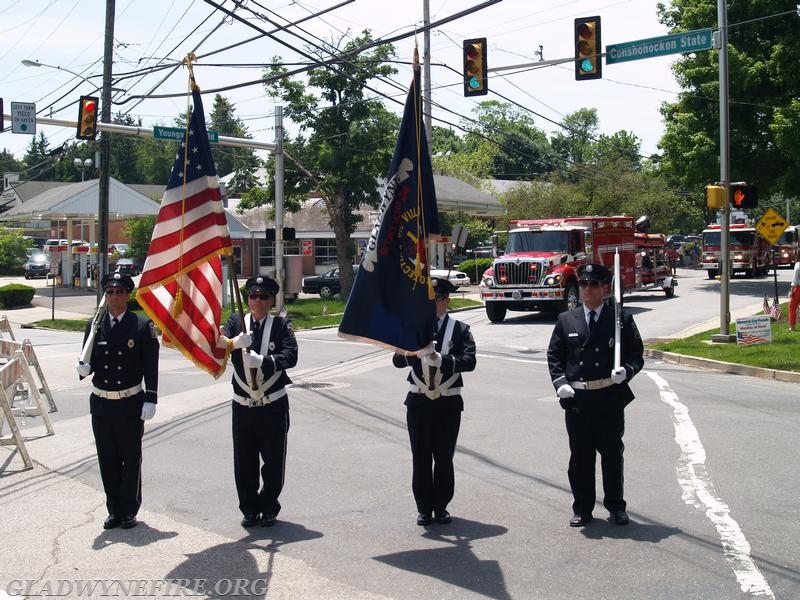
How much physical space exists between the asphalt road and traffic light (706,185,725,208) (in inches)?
197

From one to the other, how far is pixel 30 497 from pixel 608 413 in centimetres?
513

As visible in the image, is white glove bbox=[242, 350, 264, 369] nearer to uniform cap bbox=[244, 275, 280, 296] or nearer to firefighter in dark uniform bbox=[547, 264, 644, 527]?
uniform cap bbox=[244, 275, 280, 296]

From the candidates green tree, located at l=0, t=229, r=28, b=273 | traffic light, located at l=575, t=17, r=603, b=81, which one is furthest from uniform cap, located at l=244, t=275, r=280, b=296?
green tree, located at l=0, t=229, r=28, b=273

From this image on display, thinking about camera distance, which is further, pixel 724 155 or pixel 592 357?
pixel 724 155

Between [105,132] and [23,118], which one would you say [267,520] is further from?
[105,132]

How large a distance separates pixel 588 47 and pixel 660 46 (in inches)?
54.8

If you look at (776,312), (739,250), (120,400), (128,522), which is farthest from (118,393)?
(739,250)

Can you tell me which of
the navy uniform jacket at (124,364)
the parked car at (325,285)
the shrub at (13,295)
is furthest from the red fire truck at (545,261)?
the shrub at (13,295)

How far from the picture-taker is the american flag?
22.6 ft

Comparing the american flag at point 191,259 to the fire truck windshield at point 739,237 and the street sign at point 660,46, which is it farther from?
the fire truck windshield at point 739,237

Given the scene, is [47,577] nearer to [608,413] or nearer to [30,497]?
[30,497]

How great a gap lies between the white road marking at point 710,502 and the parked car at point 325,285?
32121mm

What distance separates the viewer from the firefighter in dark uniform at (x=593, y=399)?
278 inches

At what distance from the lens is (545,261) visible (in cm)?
2742
